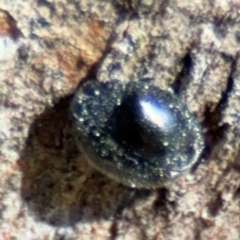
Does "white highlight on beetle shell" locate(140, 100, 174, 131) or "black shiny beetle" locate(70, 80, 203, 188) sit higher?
"white highlight on beetle shell" locate(140, 100, 174, 131)

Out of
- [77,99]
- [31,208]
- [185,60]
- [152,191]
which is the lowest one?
[31,208]

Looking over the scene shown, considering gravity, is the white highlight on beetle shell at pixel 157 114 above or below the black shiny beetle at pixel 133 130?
above

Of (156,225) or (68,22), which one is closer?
(68,22)

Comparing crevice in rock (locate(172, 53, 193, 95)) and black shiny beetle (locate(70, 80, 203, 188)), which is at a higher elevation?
crevice in rock (locate(172, 53, 193, 95))

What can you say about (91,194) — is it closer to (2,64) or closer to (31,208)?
(31,208)

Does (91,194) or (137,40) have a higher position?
(137,40)

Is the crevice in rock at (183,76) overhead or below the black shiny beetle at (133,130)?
overhead

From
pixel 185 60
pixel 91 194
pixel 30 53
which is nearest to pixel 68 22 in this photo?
pixel 30 53

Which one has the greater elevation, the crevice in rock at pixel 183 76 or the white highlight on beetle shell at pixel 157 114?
the crevice in rock at pixel 183 76
